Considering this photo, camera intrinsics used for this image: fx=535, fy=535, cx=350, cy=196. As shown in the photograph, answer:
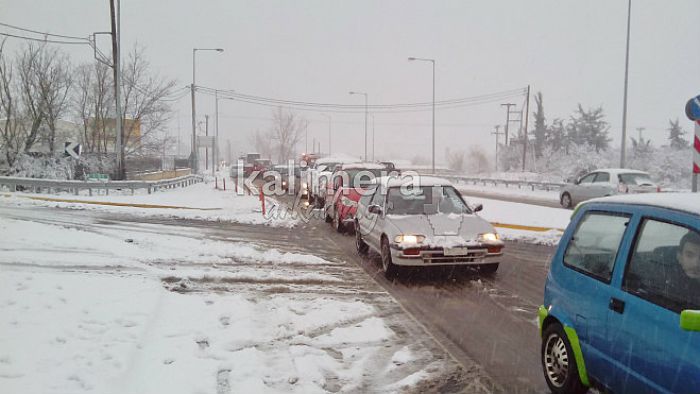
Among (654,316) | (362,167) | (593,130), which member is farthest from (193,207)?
(593,130)

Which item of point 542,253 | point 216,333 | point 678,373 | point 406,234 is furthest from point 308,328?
point 542,253

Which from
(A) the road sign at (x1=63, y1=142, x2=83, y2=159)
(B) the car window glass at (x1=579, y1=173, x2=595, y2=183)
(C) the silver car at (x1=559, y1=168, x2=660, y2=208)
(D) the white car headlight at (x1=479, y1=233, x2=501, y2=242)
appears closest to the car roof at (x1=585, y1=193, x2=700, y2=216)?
(D) the white car headlight at (x1=479, y1=233, x2=501, y2=242)

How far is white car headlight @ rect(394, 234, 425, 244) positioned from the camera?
8.15 meters

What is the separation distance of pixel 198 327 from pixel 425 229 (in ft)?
13.1

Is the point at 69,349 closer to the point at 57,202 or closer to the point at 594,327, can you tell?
the point at 594,327

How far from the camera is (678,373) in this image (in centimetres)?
290

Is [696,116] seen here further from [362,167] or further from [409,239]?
[362,167]

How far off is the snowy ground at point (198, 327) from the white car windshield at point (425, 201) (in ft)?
4.54

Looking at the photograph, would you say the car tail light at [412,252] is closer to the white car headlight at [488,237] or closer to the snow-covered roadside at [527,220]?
the white car headlight at [488,237]

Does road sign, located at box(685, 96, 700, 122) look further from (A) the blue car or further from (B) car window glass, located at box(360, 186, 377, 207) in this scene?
(B) car window glass, located at box(360, 186, 377, 207)

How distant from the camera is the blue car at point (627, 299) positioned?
3.00 metres

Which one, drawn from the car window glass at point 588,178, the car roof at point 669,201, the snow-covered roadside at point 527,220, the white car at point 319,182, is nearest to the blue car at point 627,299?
the car roof at point 669,201

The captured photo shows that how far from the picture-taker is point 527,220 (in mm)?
16422

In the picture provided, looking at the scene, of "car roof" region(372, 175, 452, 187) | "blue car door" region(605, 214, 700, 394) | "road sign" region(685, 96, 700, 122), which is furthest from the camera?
"car roof" region(372, 175, 452, 187)
